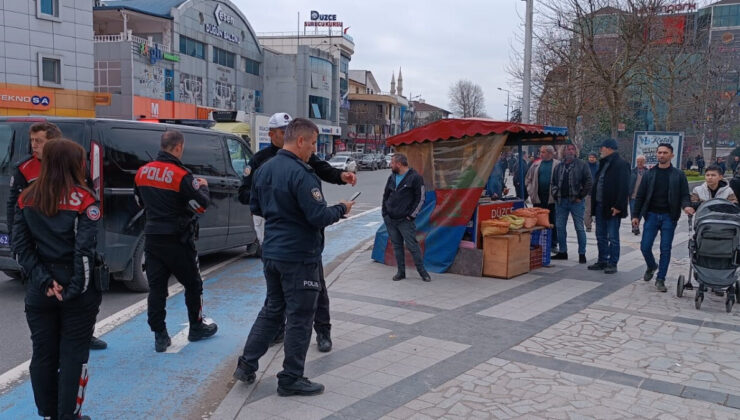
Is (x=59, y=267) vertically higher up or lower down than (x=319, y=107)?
lower down

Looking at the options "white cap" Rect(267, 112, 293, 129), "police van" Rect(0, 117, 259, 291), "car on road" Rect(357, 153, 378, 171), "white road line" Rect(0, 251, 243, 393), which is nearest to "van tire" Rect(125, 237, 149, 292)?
"police van" Rect(0, 117, 259, 291)

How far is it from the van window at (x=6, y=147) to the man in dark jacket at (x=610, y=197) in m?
7.71

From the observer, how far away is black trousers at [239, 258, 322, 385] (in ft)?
14.4

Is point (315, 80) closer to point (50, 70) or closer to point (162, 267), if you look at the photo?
point (50, 70)

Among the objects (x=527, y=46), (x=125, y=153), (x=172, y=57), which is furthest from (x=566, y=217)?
(x=172, y=57)

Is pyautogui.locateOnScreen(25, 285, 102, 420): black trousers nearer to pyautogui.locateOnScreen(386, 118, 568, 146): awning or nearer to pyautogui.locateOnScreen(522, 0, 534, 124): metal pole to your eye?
pyautogui.locateOnScreen(386, 118, 568, 146): awning

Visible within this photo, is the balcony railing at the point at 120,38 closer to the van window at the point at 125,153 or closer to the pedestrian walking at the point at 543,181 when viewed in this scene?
the pedestrian walking at the point at 543,181

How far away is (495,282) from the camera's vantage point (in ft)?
28.0

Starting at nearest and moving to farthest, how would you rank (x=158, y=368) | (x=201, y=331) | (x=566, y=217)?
(x=158, y=368) < (x=201, y=331) < (x=566, y=217)

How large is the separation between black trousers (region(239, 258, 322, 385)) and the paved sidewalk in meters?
0.28

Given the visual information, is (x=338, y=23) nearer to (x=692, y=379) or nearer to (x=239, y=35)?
Answer: (x=239, y=35)

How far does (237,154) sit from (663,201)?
6159mm

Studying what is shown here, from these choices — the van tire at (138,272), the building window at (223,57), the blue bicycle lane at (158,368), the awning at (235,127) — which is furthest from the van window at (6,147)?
the building window at (223,57)

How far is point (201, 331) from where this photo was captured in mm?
5805
